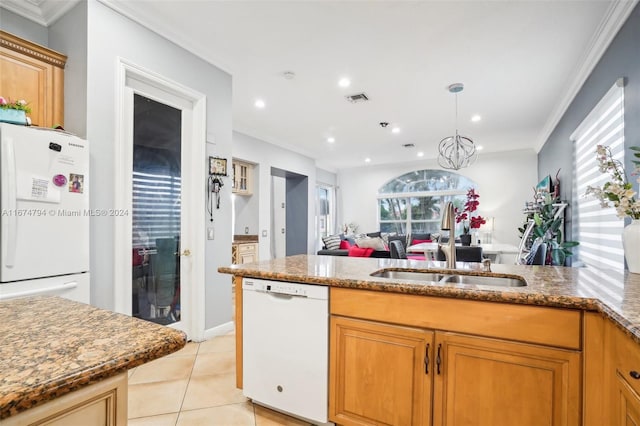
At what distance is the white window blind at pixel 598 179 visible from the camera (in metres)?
2.53

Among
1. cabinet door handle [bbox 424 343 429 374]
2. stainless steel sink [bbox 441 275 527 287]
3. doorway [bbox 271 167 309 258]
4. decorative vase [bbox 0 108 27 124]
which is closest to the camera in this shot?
cabinet door handle [bbox 424 343 429 374]

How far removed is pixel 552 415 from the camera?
1254 millimetres

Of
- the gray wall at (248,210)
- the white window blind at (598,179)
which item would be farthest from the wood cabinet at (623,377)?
the gray wall at (248,210)

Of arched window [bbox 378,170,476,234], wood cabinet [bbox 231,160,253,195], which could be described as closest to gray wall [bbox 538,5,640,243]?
arched window [bbox 378,170,476,234]

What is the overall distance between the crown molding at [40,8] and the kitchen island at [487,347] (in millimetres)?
2491

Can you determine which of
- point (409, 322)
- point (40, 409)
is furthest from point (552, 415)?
point (40, 409)

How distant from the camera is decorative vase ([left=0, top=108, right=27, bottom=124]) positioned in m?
1.85

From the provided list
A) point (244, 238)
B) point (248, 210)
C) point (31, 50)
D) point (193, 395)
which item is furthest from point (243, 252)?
point (31, 50)

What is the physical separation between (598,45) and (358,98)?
232cm

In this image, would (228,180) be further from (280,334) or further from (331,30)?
(280,334)

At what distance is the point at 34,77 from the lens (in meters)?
2.25

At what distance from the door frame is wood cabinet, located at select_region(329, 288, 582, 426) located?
68.6 inches

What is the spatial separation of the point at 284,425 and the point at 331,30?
291 centimetres

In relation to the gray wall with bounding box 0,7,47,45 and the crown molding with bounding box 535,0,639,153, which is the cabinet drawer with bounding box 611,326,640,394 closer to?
the crown molding with bounding box 535,0,639,153
